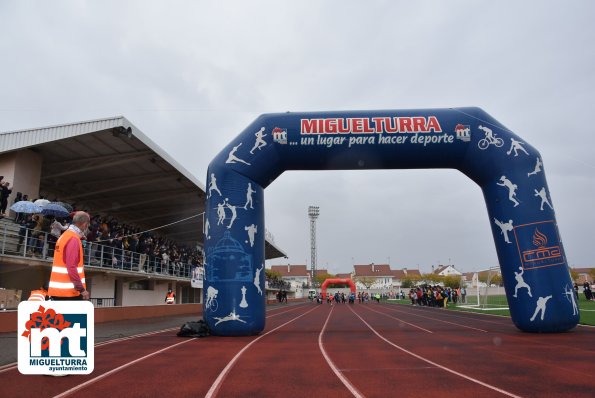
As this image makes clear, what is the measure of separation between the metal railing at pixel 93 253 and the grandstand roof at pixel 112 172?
252 cm

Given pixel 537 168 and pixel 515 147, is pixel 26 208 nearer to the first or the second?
pixel 515 147

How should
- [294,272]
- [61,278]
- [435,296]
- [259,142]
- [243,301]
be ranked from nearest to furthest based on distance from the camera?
[61,278]
[243,301]
[259,142]
[435,296]
[294,272]

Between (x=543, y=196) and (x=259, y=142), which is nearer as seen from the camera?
(x=543, y=196)

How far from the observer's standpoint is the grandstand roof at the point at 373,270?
131750 mm

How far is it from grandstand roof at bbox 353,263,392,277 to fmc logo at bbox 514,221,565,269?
123136 mm

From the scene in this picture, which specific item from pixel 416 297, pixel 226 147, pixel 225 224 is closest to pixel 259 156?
pixel 226 147

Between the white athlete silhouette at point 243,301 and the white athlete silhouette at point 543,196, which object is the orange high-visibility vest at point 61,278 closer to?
the white athlete silhouette at point 243,301

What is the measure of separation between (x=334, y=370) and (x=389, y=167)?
701 centimetres

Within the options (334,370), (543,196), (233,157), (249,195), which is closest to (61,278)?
(334,370)

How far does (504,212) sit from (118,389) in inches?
369

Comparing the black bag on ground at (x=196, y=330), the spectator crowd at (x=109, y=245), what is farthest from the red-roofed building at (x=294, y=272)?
the black bag on ground at (x=196, y=330)

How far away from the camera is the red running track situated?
4.96 m

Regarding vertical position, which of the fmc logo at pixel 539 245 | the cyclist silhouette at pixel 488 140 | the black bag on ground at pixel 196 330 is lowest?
the black bag on ground at pixel 196 330

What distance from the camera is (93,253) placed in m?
16.9
